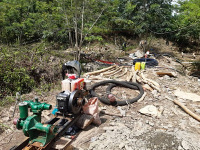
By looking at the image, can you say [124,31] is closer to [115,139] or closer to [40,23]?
[40,23]

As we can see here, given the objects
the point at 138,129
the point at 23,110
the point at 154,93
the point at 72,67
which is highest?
the point at 72,67

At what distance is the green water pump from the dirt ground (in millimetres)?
673

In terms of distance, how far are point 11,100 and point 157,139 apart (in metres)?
3.41

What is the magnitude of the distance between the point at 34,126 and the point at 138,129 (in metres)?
1.89

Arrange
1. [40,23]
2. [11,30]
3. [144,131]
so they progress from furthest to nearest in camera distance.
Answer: [11,30] → [40,23] → [144,131]

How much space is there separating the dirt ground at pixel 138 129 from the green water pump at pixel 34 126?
2.21ft

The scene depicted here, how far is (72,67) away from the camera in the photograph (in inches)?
135

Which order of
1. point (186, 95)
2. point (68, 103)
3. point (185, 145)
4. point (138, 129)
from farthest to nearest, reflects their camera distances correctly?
point (186, 95) < point (138, 129) < point (68, 103) < point (185, 145)

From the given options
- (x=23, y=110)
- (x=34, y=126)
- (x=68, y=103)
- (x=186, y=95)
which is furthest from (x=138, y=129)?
(x=186, y=95)

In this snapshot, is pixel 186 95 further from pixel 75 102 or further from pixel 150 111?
pixel 75 102

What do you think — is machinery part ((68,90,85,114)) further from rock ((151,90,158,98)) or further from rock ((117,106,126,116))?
rock ((151,90,158,98))

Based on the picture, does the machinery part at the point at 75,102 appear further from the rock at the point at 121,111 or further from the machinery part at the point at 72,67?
the rock at the point at 121,111

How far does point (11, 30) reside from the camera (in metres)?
9.35

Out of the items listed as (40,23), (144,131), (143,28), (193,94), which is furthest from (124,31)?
(144,131)
